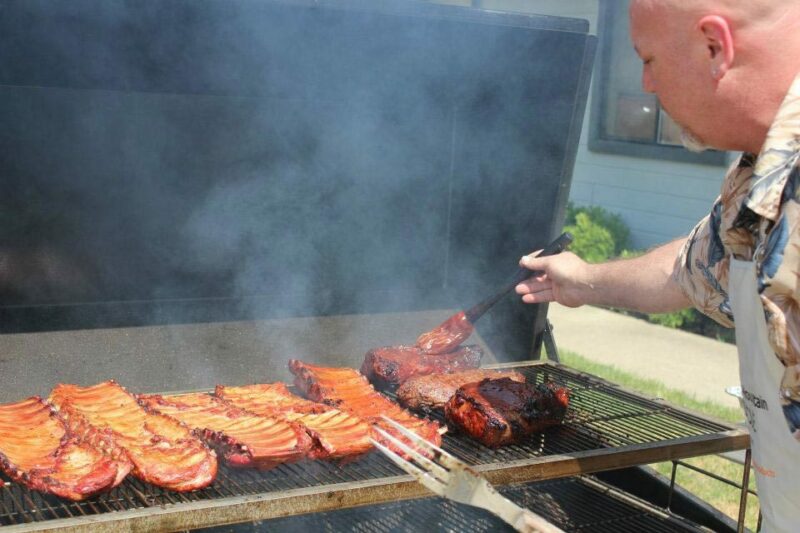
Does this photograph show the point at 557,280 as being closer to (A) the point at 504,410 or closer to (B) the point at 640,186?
(A) the point at 504,410

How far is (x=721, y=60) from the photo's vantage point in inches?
71.2

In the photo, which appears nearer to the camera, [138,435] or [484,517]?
[138,435]

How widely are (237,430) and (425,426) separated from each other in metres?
0.63

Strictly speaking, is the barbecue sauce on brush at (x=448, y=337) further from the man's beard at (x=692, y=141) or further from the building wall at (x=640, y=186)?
the building wall at (x=640, y=186)

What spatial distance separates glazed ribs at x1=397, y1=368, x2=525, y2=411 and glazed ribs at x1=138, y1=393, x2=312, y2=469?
0.60 m

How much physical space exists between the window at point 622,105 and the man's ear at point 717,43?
7.91 metres

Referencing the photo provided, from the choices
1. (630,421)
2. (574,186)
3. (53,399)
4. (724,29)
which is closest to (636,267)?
(630,421)

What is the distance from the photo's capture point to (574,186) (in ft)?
36.7

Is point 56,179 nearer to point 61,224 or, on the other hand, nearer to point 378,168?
point 61,224

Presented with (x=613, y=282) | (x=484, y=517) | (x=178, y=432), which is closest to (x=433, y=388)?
(x=484, y=517)

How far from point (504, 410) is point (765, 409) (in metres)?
1.16

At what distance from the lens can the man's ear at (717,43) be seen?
177 centimetres

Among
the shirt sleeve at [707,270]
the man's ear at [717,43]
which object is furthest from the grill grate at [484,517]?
the man's ear at [717,43]

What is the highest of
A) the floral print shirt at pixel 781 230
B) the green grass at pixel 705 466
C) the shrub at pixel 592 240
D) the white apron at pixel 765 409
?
the floral print shirt at pixel 781 230
